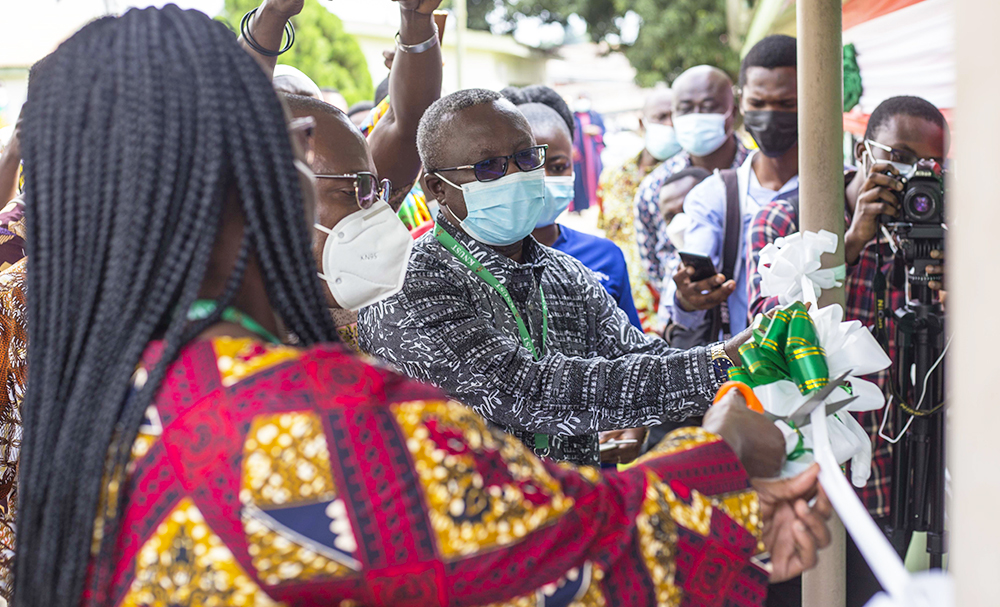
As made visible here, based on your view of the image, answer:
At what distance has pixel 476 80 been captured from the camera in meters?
21.7

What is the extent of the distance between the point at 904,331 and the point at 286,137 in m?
2.14

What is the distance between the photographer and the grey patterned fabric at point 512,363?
2094 millimetres

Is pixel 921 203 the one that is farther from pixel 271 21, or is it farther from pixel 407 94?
pixel 271 21

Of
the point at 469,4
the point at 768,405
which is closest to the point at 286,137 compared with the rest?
the point at 768,405

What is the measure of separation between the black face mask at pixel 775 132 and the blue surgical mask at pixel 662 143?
7.63 feet

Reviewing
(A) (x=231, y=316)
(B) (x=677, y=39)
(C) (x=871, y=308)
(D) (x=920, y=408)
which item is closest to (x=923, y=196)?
(C) (x=871, y=308)

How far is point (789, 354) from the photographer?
1.61 meters

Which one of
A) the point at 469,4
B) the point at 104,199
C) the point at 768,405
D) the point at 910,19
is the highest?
the point at 469,4

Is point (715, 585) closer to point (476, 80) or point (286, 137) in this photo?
point (286, 137)

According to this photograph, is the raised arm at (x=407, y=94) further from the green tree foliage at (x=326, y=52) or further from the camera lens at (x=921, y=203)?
the green tree foliage at (x=326, y=52)

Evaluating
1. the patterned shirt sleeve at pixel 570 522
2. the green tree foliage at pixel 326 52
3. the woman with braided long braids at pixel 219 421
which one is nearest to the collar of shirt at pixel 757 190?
the patterned shirt sleeve at pixel 570 522

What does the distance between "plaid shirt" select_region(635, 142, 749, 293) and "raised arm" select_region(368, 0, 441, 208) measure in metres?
2.10

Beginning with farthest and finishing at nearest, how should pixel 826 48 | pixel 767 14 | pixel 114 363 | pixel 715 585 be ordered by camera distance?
1. pixel 767 14
2. pixel 826 48
3. pixel 715 585
4. pixel 114 363

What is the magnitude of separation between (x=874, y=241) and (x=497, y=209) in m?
1.35
